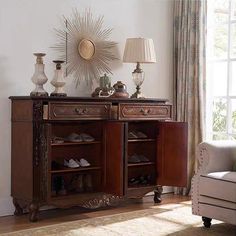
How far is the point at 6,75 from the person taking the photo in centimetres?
409

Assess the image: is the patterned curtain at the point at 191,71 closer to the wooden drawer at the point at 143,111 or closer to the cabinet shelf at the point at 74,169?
the wooden drawer at the point at 143,111

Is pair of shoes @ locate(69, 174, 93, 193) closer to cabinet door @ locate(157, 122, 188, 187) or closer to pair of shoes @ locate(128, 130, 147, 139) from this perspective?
pair of shoes @ locate(128, 130, 147, 139)

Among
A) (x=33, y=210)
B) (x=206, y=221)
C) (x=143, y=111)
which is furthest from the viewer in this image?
(x=143, y=111)

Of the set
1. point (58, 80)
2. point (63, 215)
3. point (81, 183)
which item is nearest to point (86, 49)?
point (58, 80)

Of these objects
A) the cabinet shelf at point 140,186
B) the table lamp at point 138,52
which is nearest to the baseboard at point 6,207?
the cabinet shelf at point 140,186

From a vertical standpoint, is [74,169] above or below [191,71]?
below

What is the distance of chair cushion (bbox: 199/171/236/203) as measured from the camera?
3357 millimetres

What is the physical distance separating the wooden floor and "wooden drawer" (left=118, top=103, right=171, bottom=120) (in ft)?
2.70

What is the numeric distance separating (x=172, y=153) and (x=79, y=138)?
0.90 meters

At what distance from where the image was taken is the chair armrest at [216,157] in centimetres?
366

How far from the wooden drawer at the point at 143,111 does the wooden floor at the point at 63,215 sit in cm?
82

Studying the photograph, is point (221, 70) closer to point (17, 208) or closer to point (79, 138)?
point (79, 138)

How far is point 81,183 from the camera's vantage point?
4.34m

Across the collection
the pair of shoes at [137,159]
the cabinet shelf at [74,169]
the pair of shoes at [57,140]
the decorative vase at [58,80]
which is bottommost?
the cabinet shelf at [74,169]
